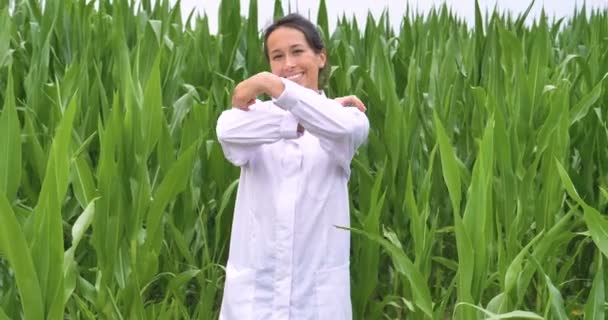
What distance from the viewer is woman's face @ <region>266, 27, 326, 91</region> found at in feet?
5.45

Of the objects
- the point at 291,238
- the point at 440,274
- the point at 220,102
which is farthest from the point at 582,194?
the point at 291,238

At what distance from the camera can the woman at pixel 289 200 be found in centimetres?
162

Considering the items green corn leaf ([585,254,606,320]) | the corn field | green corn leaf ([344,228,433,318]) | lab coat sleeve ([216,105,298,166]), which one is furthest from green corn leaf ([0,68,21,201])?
green corn leaf ([585,254,606,320])

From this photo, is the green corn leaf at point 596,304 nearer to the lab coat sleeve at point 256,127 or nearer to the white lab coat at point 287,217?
the white lab coat at point 287,217

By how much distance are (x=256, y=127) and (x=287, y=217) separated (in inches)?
6.6

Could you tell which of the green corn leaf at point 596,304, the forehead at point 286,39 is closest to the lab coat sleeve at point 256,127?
the forehead at point 286,39

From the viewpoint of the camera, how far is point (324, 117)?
1562mm

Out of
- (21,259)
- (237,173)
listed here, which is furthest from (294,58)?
(237,173)

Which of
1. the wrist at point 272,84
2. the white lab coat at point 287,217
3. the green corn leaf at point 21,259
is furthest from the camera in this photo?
the white lab coat at point 287,217

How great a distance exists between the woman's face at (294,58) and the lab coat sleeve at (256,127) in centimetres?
8

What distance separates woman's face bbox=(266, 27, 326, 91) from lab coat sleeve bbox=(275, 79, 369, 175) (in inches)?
3.5

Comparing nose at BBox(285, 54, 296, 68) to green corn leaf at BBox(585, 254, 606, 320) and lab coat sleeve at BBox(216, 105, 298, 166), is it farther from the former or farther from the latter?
green corn leaf at BBox(585, 254, 606, 320)

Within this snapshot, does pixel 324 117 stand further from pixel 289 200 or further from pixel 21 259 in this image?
pixel 21 259

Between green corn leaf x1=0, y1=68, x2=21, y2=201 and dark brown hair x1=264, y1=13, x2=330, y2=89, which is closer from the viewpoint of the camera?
green corn leaf x1=0, y1=68, x2=21, y2=201
